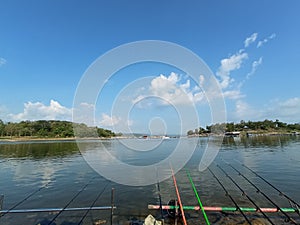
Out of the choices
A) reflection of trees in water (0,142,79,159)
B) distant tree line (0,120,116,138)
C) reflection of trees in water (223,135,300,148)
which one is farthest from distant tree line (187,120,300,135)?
reflection of trees in water (0,142,79,159)

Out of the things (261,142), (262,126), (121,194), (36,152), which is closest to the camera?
(121,194)

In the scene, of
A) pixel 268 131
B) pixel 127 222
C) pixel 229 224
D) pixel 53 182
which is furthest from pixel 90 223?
pixel 268 131

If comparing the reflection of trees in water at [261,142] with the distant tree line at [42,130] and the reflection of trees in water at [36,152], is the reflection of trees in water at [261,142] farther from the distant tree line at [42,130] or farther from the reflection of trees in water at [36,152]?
the distant tree line at [42,130]

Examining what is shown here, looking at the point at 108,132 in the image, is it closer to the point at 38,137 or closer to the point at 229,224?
the point at 38,137

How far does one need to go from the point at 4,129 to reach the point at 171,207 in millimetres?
121570

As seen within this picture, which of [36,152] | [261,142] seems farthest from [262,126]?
[36,152]

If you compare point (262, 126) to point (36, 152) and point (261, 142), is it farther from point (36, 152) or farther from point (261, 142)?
point (36, 152)

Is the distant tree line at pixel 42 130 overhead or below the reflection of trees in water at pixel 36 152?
overhead

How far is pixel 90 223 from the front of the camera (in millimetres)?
7852

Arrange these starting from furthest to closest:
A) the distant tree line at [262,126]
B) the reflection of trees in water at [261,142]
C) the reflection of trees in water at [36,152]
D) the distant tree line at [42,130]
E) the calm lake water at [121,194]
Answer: the distant tree line at [262,126], the distant tree line at [42,130], the reflection of trees in water at [261,142], the reflection of trees in water at [36,152], the calm lake water at [121,194]

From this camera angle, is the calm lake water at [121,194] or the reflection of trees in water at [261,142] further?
the reflection of trees in water at [261,142]

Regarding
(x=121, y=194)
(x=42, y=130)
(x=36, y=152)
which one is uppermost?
(x=42, y=130)

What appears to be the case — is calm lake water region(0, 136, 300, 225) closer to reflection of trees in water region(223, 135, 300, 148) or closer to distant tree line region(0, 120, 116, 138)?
reflection of trees in water region(223, 135, 300, 148)

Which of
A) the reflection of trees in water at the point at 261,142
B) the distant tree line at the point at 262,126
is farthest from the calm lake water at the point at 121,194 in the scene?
the distant tree line at the point at 262,126
